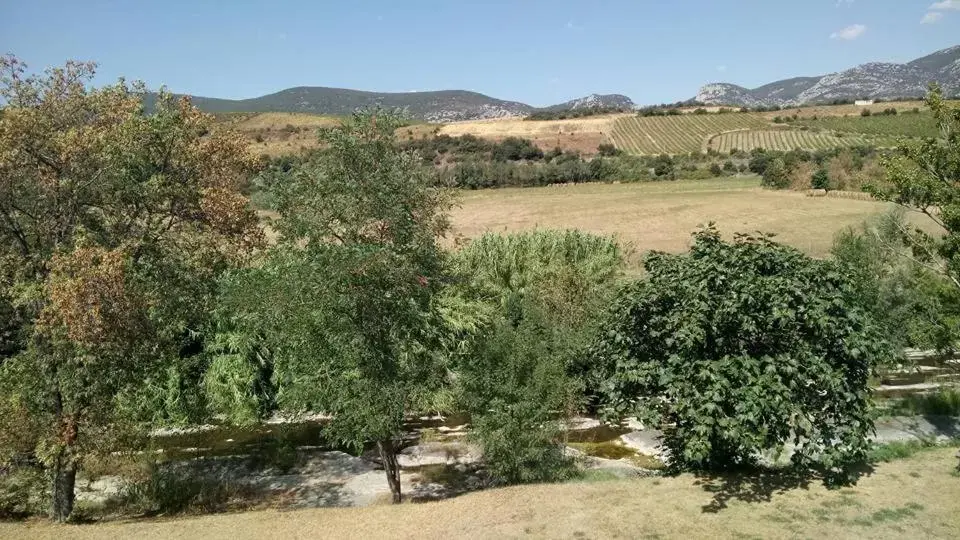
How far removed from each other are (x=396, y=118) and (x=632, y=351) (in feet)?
32.0

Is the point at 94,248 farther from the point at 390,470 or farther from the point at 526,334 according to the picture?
the point at 526,334

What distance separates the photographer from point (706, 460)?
50.5 ft

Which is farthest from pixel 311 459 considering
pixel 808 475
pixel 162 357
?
pixel 808 475

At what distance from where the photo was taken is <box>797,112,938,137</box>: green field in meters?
109

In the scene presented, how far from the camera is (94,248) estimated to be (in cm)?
1444

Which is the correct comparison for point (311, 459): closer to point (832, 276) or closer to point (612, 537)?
point (612, 537)

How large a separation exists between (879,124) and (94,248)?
13645 centimetres

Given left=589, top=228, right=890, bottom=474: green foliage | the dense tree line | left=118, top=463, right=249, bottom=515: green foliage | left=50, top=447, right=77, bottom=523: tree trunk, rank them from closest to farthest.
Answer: left=589, top=228, right=890, bottom=474: green foliage, left=50, top=447, right=77, bottom=523: tree trunk, left=118, top=463, right=249, bottom=515: green foliage, the dense tree line

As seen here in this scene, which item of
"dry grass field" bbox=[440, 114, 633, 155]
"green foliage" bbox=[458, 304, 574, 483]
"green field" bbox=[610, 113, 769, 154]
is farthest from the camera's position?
"dry grass field" bbox=[440, 114, 633, 155]

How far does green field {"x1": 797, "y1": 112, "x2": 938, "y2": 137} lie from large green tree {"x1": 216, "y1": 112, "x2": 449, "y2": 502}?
110 metres

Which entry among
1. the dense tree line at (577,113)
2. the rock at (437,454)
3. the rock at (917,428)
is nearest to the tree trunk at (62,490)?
the rock at (437,454)

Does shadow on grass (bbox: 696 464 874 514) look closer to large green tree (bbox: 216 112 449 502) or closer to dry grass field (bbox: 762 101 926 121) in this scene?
large green tree (bbox: 216 112 449 502)

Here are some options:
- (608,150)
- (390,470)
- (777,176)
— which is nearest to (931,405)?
(390,470)

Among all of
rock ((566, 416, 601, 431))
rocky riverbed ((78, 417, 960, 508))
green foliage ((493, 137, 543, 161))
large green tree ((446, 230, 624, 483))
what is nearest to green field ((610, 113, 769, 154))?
green foliage ((493, 137, 543, 161))
